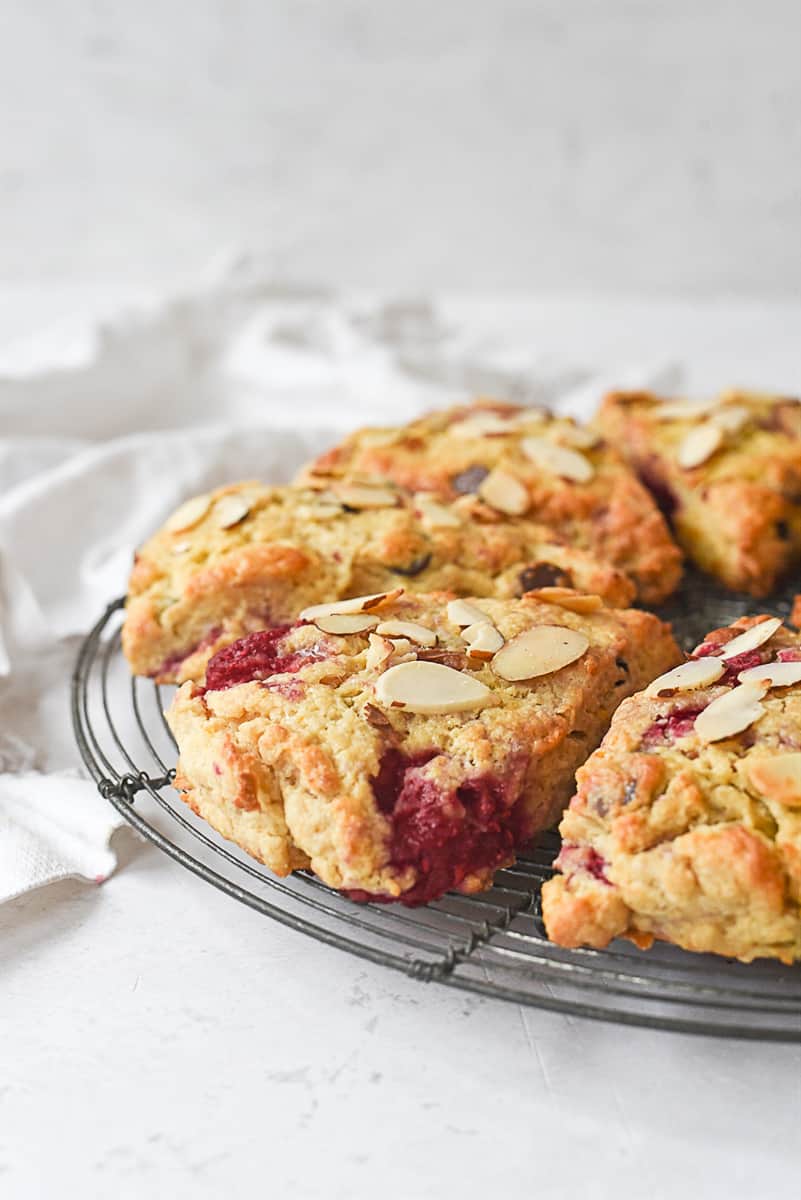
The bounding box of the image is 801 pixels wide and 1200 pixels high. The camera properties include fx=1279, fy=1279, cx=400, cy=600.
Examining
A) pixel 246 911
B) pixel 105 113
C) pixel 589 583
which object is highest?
pixel 105 113

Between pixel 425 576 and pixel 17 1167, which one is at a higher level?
pixel 425 576

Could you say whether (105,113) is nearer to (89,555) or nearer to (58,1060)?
(89,555)

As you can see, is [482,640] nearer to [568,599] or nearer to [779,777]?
[568,599]

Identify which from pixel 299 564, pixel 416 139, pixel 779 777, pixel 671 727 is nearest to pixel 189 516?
pixel 299 564

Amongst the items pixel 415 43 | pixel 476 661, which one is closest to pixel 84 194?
pixel 415 43

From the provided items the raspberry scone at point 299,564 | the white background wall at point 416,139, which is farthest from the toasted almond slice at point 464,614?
the white background wall at point 416,139

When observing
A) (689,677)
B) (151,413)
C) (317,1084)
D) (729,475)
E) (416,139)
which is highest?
(416,139)
